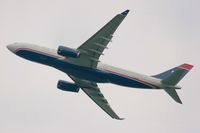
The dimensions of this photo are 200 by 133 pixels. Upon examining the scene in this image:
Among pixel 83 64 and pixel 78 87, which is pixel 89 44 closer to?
pixel 83 64

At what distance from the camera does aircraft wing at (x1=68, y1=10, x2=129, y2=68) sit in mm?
110250

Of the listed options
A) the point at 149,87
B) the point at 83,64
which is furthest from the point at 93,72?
the point at 149,87

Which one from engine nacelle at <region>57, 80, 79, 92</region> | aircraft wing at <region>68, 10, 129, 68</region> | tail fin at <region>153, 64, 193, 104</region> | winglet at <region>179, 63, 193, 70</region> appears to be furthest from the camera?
engine nacelle at <region>57, 80, 79, 92</region>

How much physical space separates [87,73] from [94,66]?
1969 millimetres

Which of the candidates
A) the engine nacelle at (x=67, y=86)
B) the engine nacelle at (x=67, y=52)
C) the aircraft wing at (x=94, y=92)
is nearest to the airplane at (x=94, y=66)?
the engine nacelle at (x=67, y=52)

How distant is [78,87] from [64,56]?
36.9 feet

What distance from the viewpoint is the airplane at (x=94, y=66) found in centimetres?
11569

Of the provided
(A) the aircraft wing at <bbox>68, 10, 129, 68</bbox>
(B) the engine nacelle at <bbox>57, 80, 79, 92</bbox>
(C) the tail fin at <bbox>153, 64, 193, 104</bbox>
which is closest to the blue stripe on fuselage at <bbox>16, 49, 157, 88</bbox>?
(A) the aircraft wing at <bbox>68, 10, 129, 68</bbox>

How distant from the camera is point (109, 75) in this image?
389 feet

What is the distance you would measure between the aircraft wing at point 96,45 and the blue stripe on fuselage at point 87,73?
113 centimetres

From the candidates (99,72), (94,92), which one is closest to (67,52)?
(99,72)

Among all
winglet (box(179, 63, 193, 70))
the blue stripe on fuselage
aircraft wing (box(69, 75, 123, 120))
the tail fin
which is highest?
winglet (box(179, 63, 193, 70))

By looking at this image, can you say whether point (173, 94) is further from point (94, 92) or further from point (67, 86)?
point (67, 86)

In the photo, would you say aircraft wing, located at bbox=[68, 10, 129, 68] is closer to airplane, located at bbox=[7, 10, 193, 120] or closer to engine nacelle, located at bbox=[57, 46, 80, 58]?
airplane, located at bbox=[7, 10, 193, 120]
